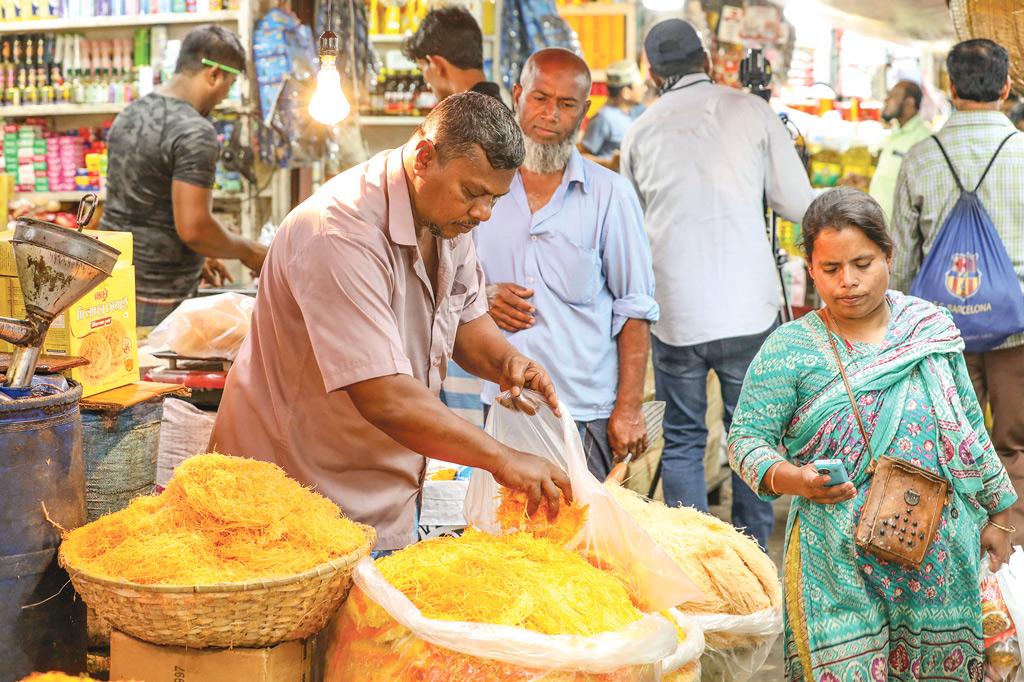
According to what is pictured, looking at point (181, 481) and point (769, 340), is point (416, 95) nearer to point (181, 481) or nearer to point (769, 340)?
point (769, 340)

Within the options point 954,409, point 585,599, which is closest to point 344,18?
point 954,409

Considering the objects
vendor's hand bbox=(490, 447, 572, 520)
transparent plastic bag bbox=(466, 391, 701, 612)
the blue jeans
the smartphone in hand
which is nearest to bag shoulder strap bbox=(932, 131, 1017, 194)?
the blue jeans

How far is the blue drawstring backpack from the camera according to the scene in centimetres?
437

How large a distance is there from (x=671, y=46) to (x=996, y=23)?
1.30 m

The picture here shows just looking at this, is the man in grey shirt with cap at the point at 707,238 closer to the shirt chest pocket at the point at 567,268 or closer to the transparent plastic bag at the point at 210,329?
the shirt chest pocket at the point at 567,268

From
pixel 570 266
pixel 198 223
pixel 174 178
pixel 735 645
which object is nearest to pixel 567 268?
pixel 570 266

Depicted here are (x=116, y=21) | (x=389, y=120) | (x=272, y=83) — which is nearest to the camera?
(x=272, y=83)

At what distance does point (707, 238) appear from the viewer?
173 inches

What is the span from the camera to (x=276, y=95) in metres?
6.21

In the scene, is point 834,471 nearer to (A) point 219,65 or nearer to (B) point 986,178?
(B) point 986,178

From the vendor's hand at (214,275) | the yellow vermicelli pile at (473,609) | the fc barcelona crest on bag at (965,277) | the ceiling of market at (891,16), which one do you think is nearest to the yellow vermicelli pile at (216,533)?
the yellow vermicelli pile at (473,609)

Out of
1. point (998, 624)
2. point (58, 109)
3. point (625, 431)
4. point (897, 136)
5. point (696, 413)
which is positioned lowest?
point (998, 624)

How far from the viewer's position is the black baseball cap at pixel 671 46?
14.8ft

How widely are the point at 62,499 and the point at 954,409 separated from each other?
2010 mm
